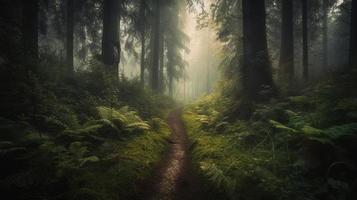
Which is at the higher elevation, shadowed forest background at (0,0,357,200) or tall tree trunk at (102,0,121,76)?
tall tree trunk at (102,0,121,76)

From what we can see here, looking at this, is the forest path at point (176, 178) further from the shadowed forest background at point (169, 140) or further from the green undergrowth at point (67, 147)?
the green undergrowth at point (67, 147)

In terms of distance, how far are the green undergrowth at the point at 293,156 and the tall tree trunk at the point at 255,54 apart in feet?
5.27

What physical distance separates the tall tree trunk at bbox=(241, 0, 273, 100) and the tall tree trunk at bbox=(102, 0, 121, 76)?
24.5ft

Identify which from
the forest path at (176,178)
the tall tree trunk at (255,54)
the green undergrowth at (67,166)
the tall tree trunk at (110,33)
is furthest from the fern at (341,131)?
the tall tree trunk at (110,33)

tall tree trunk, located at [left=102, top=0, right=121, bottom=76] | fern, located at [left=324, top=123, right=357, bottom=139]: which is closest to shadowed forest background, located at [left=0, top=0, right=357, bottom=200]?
fern, located at [left=324, top=123, right=357, bottom=139]

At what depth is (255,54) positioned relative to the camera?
9414 millimetres

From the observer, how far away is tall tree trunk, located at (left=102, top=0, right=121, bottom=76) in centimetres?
1379

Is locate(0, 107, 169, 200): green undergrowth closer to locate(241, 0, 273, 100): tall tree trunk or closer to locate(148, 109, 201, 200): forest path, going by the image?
locate(148, 109, 201, 200): forest path

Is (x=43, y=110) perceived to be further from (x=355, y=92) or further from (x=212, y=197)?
(x=355, y=92)

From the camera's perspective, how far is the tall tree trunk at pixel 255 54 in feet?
30.2

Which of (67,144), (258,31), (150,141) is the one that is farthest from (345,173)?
(258,31)

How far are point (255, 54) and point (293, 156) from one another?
512cm

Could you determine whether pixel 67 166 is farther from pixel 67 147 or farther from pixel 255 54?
pixel 255 54

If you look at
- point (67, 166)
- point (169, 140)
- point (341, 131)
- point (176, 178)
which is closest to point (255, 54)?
point (169, 140)
